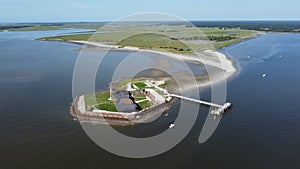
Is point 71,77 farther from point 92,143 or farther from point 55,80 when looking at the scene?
point 92,143

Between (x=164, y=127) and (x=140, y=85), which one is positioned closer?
(x=164, y=127)

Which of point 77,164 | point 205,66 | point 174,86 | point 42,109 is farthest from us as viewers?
point 205,66

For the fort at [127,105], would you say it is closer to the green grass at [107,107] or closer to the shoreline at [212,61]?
the green grass at [107,107]

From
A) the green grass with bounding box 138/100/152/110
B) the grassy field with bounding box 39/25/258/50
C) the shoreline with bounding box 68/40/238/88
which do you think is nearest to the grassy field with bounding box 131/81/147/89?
the green grass with bounding box 138/100/152/110

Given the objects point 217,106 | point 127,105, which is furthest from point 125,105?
point 217,106

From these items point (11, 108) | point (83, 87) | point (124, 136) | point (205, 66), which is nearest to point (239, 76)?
point (205, 66)

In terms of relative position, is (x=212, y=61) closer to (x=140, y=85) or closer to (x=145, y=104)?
(x=140, y=85)

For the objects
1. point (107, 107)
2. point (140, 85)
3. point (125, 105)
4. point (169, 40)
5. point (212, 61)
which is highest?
point (169, 40)

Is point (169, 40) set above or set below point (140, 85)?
above

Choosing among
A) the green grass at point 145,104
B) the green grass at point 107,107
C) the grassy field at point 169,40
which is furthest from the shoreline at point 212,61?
the green grass at point 107,107
